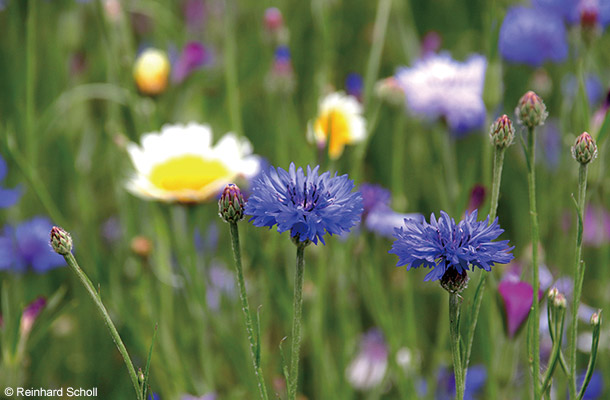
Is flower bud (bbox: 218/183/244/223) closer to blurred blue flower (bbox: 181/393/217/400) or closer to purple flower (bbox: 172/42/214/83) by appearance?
blurred blue flower (bbox: 181/393/217/400)

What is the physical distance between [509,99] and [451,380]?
0.75 m

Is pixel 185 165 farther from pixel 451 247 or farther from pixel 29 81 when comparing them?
pixel 451 247

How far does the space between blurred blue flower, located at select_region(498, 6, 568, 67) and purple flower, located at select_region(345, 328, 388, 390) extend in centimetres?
59

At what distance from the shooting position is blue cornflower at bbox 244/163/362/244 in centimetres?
47

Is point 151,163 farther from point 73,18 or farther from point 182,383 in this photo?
point 73,18

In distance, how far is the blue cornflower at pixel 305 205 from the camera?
469 mm

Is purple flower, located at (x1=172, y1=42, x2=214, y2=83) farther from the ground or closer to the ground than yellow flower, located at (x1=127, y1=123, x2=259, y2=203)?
farther from the ground

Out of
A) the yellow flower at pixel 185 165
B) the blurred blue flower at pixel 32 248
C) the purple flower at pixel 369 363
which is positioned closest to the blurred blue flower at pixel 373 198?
the yellow flower at pixel 185 165

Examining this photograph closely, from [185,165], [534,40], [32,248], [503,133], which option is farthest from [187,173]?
[534,40]

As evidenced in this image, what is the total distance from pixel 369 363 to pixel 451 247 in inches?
23.8

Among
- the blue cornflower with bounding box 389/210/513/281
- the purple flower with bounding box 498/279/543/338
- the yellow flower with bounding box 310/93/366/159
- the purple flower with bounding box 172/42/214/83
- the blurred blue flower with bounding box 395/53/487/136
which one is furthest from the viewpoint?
the purple flower with bounding box 172/42/214/83

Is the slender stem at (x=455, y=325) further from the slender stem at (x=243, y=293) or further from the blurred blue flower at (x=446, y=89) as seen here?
the blurred blue flower at (x=446, y=89)

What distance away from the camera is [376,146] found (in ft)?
4.53

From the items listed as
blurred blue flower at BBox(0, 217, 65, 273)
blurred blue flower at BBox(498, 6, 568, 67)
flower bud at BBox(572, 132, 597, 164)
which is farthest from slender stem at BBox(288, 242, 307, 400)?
blurred blue flower at BBox(498, 6, 568, 67)
